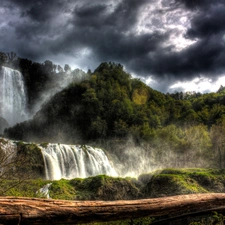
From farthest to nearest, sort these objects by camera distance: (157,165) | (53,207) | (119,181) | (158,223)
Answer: (157,165), (119,181), (158,223), (53,207)

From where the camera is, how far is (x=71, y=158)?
3841 cm

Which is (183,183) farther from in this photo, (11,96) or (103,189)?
(11,96)

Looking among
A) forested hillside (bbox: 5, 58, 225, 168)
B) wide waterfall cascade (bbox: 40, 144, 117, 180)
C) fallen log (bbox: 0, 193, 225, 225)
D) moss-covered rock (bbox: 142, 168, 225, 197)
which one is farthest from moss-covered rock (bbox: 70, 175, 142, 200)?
forested hillside (bbox: 5, 58, 225, 168)

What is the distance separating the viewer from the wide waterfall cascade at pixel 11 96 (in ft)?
226

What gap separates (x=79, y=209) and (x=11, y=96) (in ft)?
240

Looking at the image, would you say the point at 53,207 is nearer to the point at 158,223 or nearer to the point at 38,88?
the point at 158,223

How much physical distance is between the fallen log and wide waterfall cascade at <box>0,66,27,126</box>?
7069 centimetres

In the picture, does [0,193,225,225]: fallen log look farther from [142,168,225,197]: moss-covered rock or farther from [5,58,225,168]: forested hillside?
[5,58,225,168]: forested hillside

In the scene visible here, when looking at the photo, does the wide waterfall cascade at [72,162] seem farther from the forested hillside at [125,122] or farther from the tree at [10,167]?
the forested hillside at [125,122]

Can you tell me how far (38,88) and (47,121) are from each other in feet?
70.6

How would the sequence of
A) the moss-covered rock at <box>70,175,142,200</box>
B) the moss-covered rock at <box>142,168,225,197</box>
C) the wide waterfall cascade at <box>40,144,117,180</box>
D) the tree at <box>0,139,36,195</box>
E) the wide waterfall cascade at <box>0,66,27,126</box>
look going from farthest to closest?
the wide waterfall cascade at <box>0,66,27,126</box>, the wide waterfall cascade at <box>40,144,117,180</box>, the moss-covered rock at <box>70,175,142,200</box>, the moss-covered rock at <box>142,168,225,197</box>, the tree at <box>0,139,36,195</box>

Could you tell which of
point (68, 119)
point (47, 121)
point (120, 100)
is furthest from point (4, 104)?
point (120, 100)

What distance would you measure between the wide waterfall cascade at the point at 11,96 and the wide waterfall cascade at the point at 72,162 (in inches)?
1475

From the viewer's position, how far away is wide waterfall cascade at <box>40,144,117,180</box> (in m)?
35.1
